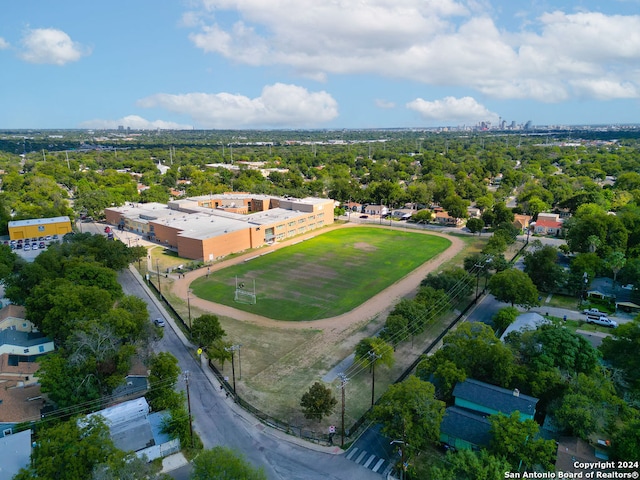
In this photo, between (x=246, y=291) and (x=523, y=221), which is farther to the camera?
(x=523, y=221)

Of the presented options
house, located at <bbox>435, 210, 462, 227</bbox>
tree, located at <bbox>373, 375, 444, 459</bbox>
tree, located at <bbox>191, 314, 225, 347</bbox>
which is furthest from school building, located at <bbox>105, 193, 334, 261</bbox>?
tree, located at <bbox>373, 375, 444, 459</bbox>

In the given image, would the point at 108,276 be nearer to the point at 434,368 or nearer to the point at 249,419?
the point at 249,419

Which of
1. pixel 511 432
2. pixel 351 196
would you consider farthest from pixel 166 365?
pixel 351 196

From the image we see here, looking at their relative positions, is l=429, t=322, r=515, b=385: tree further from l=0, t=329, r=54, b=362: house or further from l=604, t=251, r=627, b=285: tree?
l=0, t=329, r=54, b=362: house

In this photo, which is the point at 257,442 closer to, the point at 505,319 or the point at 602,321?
the point at 505,319

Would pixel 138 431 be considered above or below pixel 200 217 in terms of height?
below

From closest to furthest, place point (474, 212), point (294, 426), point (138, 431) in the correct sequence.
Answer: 1. point (138, 431)
2. point (294, 426)
3. point (474, 212)

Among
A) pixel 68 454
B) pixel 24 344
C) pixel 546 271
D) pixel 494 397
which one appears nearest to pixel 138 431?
pixel 68 454
